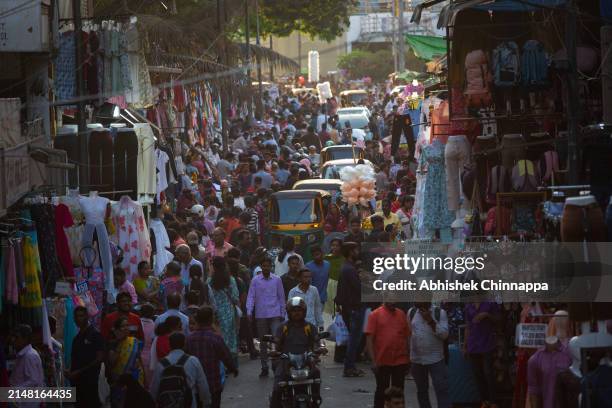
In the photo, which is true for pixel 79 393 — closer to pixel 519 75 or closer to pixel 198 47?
pixel 519 75

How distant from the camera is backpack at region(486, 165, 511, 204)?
1514 centimetres

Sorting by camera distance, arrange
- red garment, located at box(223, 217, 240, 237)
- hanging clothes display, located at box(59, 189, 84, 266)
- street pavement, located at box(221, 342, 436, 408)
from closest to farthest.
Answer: street pavement, located at box(221, 342, 436, 408) → hanging clothes display, located at box(59, 189, 84, 266) → red garment, located at box(223, 217, 240, 237)

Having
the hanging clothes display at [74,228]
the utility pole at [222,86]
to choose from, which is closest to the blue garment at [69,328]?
the hanging clothes display at [74,228]

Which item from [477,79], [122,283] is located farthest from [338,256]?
[477,79]

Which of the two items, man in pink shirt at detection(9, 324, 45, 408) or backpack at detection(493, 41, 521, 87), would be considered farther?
backpack at detection(493, 41, 521, 87)

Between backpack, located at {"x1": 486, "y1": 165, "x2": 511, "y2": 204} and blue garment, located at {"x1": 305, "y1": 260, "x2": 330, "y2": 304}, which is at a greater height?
backpack, located at {"x1": 486, "y1": 165, "x2": 511, "y2": 204}

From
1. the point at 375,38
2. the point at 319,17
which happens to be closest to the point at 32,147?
A: the point at 319,17

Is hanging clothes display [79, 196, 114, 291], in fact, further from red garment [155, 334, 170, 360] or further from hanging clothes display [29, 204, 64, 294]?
red garment [155, 334, 170, 360]

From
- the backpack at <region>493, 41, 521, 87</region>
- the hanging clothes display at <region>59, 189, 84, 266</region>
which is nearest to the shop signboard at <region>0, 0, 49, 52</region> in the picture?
the hanging clothes display at <region>59, 189, 84, 266</region>

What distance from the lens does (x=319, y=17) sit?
60.6 meters

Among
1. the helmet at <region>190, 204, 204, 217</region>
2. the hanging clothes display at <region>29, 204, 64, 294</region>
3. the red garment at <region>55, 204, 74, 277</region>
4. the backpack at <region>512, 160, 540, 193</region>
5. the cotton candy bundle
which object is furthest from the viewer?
the cotton candy bundle

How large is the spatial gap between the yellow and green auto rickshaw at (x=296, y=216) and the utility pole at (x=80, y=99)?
27.2ft

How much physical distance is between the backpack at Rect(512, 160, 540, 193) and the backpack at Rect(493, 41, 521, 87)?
112 cm

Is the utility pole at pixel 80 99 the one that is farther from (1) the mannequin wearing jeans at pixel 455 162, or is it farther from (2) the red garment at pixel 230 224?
(2) the red garment at pixel 230 224
